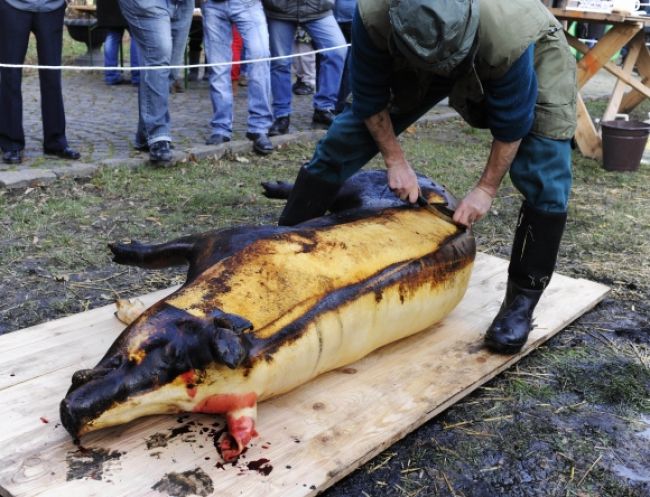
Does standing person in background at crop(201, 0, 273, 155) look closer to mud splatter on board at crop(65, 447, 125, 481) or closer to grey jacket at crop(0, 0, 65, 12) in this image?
grey jacket at crop(0, 0, 65, 12)

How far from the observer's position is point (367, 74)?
302 cm

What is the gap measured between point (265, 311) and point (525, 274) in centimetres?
138

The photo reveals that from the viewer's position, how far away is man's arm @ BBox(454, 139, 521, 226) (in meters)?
3.04

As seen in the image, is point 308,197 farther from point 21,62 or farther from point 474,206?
point 21,62

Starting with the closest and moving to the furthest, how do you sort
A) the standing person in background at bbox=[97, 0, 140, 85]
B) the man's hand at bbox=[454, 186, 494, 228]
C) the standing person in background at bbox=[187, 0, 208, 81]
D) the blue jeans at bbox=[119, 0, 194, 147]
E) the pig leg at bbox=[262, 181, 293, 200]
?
the man's hand at bbox=[454, 186, 494, 228], the pig leg at bbox=[262, 181, 293, 200], the blue jeans at bbox=[119, 0, 194, 147], the standing person in background at bbox=[97, 0, 140, 85], the standing person in background at bbox=[187, 0, 208, 81]

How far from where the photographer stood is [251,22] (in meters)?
6.57

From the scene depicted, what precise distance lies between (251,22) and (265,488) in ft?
16.8

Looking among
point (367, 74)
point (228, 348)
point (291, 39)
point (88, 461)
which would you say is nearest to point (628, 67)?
point (291, 39)

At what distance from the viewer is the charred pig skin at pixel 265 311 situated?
7.54 feet

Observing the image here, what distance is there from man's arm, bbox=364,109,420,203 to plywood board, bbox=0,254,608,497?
0.67 meters

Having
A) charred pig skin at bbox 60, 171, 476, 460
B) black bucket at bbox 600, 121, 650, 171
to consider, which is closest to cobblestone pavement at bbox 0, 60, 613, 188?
black bucket at bbox 600, 121, 650, 171

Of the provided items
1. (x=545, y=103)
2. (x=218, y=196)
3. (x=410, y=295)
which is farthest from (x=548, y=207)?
(x=218, y=196)

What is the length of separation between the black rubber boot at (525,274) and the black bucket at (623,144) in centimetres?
419

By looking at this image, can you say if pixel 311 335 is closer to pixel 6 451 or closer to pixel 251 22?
pixel 6 451
